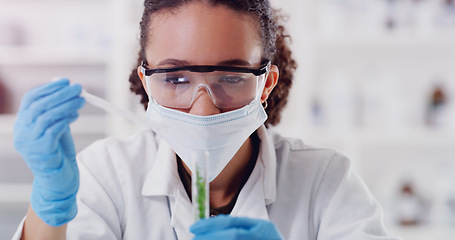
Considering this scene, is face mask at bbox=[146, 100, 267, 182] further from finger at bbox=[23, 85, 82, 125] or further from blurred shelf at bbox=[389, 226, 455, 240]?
blurred shelf at bbox=[389, 226, 455, 240]

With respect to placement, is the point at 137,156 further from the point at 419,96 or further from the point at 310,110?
the point at 419,96

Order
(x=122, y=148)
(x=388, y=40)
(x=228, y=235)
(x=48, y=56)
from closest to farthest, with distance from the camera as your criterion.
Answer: (x=228, y=235), (x=122, y=148), (x=388, y=40), (x=48, y=56)

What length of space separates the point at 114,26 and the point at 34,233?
1658 millimetres

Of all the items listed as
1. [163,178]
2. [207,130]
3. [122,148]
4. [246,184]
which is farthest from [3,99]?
[207,130]

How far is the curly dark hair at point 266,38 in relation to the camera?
3.55 ft

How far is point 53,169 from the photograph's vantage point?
3.03ft

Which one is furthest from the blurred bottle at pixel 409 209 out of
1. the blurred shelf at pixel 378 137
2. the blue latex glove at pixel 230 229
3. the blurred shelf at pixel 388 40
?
the blue latex glove at pixel 230 229

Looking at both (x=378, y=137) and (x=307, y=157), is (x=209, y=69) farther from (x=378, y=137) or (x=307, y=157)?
(x=378, y=137)

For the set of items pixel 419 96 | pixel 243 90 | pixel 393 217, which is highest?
pixel 243 90

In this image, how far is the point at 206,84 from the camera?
1.05 m

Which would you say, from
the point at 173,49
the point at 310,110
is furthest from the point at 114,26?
the point at 173,49

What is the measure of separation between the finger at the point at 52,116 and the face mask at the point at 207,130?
0.17 meters

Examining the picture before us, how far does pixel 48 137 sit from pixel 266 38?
0.55m

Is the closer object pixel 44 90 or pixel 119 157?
pixel 44 90
